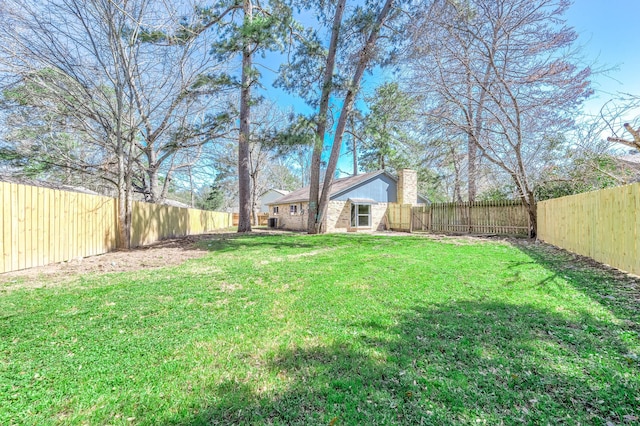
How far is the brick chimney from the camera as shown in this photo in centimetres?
1973

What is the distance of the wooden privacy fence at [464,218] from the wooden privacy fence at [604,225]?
13.8 ft

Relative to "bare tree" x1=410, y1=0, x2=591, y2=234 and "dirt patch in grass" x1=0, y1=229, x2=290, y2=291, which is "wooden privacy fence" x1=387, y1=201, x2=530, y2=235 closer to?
"bare tree" x1=410, y1=0, x2=591, y2=234

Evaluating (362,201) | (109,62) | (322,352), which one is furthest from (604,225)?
(362,201)

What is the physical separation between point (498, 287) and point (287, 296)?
332 centimetres

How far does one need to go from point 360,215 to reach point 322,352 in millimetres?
16737

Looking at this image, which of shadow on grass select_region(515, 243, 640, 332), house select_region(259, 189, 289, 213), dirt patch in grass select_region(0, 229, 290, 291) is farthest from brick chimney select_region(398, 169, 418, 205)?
house select_region(259, 189, 289, 213)

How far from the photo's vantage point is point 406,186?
19.8 meters

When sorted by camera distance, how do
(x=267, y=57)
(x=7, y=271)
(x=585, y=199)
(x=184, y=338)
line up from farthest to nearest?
(x=267, y=57), (x=585, y=199), (x=7, y=271), (x=184, y=338)

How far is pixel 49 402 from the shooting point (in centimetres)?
188

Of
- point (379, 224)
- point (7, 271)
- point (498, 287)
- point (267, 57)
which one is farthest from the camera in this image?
point (379, 224)

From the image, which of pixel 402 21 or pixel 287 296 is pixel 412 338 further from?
pixel 402 21

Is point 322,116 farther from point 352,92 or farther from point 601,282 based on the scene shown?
point 601,282

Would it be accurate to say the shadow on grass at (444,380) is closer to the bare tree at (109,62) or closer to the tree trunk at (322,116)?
the bare tree at (109,62)

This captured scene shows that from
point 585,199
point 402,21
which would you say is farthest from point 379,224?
point 585,199
